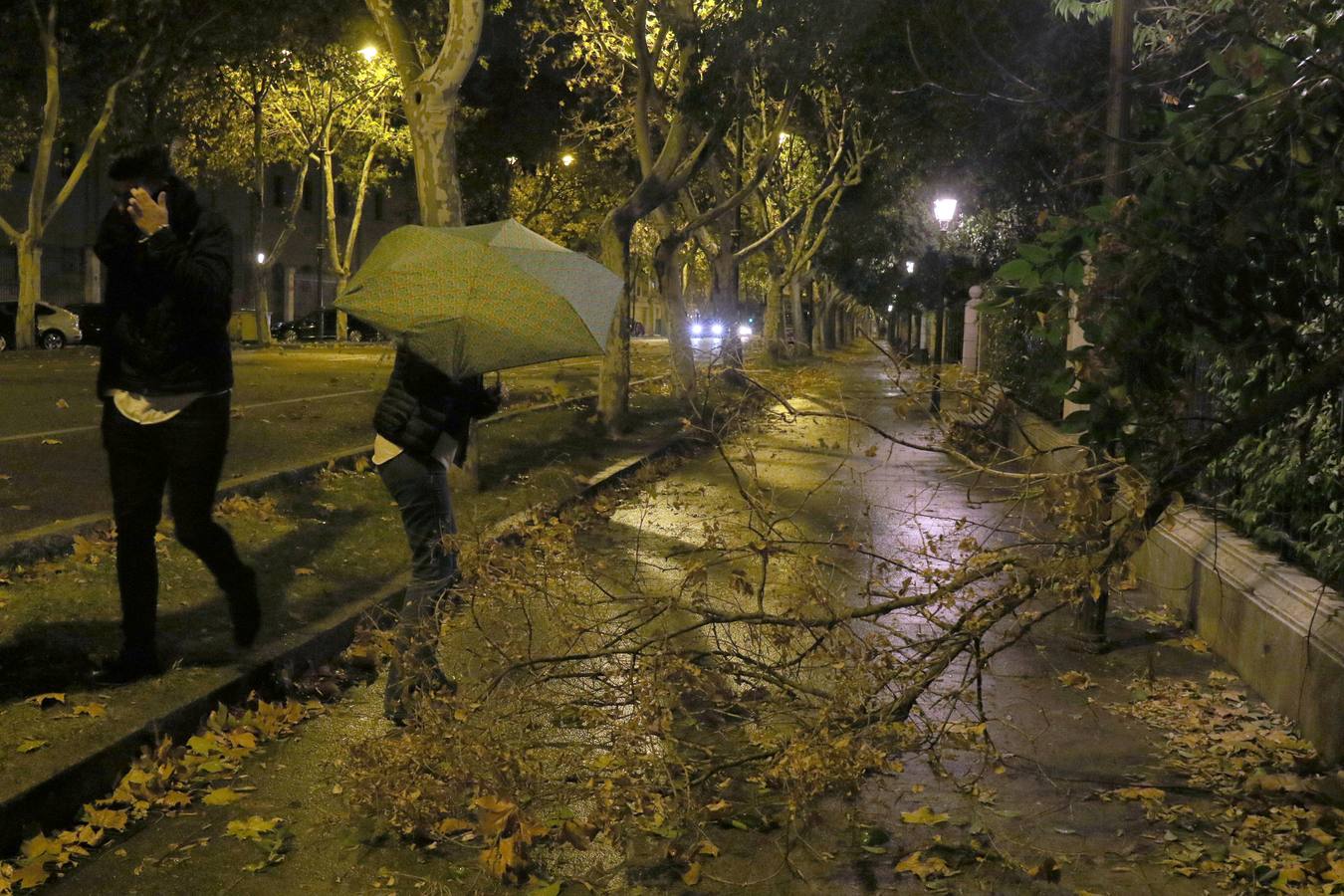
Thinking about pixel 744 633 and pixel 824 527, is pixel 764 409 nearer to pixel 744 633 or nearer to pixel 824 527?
pixel 744 633

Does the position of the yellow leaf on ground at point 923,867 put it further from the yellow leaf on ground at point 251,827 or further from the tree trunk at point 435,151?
the tree trunk at point 435,151

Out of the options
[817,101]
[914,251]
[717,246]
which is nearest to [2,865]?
[817,101]

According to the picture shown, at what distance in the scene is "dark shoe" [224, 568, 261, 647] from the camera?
20.0 ft

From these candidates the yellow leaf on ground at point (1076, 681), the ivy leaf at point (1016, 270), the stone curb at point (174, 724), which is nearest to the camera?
the stone curb at point (174, 724)

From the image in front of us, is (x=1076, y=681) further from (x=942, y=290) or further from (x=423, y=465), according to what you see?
(x=942, y=290)

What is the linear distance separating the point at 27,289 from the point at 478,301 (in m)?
32.5

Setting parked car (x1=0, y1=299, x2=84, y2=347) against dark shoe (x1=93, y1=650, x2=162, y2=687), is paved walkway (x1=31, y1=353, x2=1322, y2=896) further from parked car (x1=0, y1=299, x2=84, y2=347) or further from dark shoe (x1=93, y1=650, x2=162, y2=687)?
parked car (x1=0, y1=299, x2=84, y2=347)

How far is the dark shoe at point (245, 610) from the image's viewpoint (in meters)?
6.08

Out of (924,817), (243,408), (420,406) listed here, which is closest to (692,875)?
(924,817)

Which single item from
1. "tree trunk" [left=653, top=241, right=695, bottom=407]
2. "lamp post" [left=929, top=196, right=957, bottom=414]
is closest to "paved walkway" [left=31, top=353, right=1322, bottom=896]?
"lamp post" [left=929, top=196, right=957, bottom=414]

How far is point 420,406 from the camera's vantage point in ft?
18.4

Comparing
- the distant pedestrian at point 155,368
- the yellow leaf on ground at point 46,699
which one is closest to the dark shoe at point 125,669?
the distant pedestrian at point 155,368

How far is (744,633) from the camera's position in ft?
21.5

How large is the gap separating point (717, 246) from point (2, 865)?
3224 centimetres
